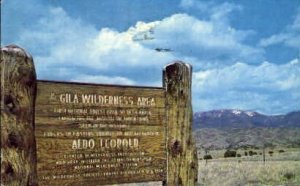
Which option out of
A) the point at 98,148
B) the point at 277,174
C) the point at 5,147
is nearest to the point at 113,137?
the point at 98,148

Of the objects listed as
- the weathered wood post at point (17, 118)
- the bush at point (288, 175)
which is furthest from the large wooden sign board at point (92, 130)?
the bush at point (288, 175)

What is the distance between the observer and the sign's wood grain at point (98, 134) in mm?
5281

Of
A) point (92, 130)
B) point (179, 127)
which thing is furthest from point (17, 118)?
point (179, 127)

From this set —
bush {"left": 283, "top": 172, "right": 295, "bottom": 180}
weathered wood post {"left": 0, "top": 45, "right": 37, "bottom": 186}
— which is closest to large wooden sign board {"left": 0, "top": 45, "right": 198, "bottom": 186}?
weathered wood post {"left": 0, "top": 45, "right": 37, "bottom": 186}

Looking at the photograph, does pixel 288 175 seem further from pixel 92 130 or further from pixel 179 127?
pixel 92 130

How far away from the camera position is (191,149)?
6.35 m

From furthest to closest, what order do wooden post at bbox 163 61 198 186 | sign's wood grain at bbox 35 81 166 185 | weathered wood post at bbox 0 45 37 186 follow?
wooden post at bbox 163 61 198 186
sign's wood grain at bbox 35 81 166 185
weathered wood post at bbox 0 45 37 186

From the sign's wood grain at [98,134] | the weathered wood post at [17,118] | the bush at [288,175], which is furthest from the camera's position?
the bush at [288,175]

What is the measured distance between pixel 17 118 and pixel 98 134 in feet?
2.55

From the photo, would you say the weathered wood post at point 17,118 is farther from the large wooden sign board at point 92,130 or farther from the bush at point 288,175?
the bush at point 288,175

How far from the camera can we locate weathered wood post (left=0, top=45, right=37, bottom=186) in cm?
501

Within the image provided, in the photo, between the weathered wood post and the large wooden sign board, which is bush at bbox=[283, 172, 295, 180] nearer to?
the large wooden sign board

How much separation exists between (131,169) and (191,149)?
818 mm

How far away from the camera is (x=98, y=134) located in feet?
18.2
